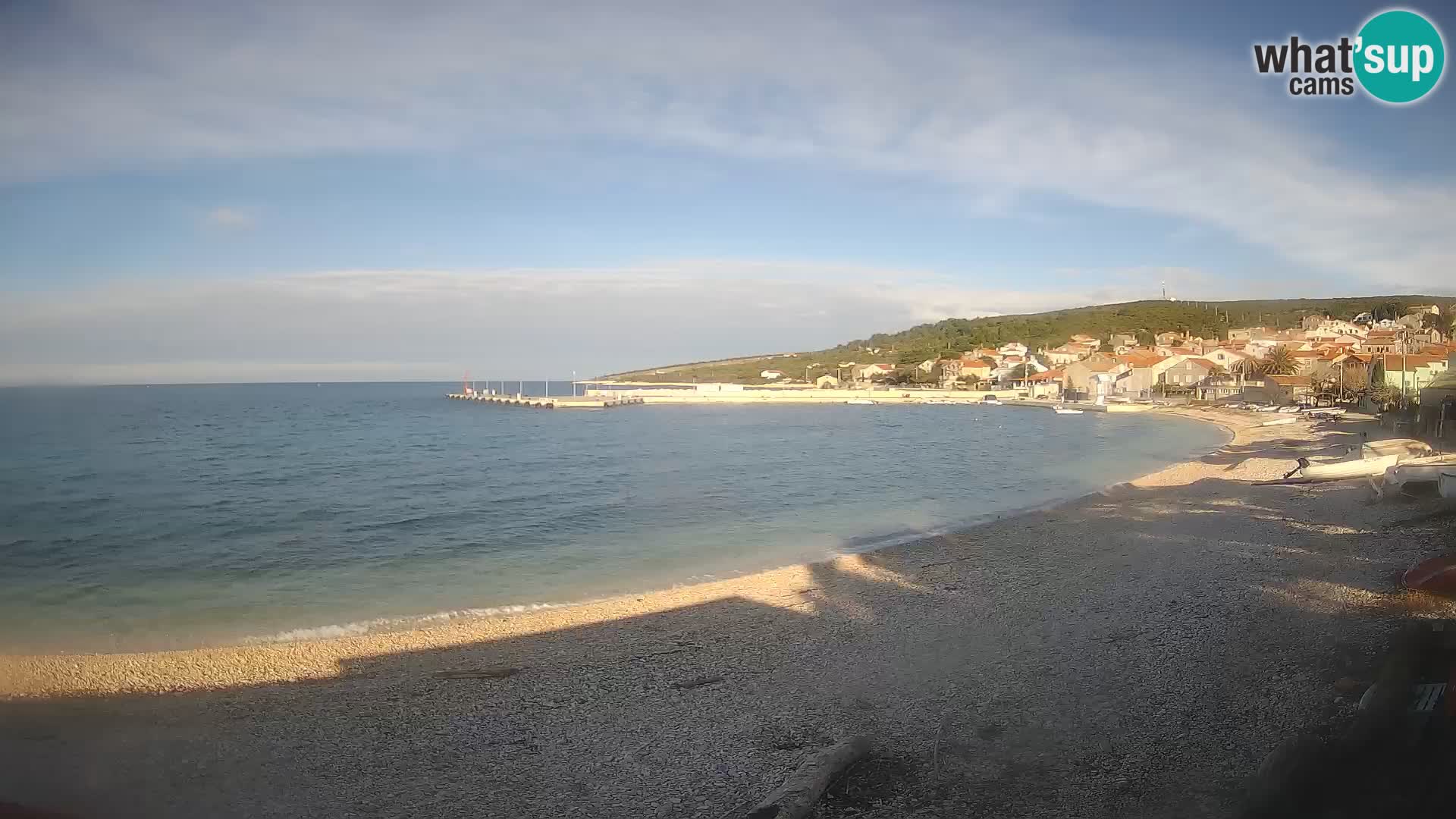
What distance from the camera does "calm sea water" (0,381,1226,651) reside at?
10719mm

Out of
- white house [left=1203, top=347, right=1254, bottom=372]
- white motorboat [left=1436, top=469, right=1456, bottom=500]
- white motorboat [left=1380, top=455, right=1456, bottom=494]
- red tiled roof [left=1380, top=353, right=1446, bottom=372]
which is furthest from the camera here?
white house [left=1203, top=347, right=1254, bottom=372]

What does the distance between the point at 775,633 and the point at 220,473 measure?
25.3 metres

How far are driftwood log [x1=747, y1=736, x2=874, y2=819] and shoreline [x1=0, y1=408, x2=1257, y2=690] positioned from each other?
482 centimetres

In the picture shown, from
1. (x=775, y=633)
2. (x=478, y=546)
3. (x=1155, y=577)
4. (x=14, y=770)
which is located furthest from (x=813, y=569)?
(x=14, y=770)

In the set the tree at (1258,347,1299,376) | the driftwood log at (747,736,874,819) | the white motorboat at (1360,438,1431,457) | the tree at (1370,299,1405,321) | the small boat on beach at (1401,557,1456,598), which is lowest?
the white motorboat at (1360,438,1431,457)

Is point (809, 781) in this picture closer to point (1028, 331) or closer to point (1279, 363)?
point (1279, 363)

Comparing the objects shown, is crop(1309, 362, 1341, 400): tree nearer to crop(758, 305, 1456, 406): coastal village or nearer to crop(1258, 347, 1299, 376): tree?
crop(758, 305, 1456, 406): coastal village

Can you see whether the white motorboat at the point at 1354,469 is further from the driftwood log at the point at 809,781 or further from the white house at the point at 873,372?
the white house at the point at 873,372

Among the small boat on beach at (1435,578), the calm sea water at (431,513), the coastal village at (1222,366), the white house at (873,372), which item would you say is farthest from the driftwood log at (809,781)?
the white house at (873,372)

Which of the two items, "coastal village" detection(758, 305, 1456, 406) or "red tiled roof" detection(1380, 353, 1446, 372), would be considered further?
"coastal village" detection(758, 305, 1456, 406)

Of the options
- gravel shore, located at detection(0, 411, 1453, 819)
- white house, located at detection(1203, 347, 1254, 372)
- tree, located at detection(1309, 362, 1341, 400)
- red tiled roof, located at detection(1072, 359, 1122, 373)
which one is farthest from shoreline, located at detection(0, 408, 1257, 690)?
red tiled roof, located at detection(1072, 359, 1122, 373)

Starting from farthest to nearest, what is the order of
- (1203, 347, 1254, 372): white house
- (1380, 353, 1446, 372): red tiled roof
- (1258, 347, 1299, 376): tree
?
(1203, 347, 1254, 372): white house
(1258, 347, 1299, 376): tree
(1380, 353, 1446, 372): red tiled roof

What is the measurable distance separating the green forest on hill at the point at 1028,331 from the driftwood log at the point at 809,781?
63.7 m

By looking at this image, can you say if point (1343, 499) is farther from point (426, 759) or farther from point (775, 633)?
point (426, 759)
